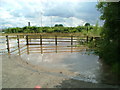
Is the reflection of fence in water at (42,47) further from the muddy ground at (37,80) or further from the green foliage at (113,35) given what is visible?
the green foliage at (113,35)

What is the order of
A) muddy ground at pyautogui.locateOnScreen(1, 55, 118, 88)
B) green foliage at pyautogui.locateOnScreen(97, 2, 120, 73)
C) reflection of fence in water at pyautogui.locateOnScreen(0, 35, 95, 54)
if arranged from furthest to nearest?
1. reflection of fence in water at pyautogui.locateOnScreen(0, 35, 95, 54)
2. muddy ground at pyautogui.locateOnScreen(1, 55, 118, 88)
3. green foliage at pyautogui.locateOnScreen(97, 2, 120, 73)

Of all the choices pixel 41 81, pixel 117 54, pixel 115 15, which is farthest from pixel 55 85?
pixel 115 15

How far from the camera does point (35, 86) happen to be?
2195mm

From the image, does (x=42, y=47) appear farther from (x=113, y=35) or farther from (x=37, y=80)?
(x=113, y=35)

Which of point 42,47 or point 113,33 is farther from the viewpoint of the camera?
point 42,47

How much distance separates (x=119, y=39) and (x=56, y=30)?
73.5 ft

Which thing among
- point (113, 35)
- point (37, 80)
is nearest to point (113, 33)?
point (113, 35)

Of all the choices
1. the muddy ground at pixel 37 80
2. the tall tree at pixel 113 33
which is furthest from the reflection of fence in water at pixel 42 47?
the tall tree at pixel 113 33

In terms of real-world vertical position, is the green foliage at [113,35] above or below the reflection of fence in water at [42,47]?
above

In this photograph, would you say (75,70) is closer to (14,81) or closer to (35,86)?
(35,86)

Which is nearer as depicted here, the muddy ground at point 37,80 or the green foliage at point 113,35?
the green foliage at point 113,35

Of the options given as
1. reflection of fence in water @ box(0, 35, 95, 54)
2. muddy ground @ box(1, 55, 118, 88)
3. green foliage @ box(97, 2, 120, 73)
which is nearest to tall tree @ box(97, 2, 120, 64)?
green foliage @ box(97, 2, 120, 73)

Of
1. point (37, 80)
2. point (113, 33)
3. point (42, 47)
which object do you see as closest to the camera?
point (113, 33)

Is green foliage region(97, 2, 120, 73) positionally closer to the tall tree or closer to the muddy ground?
the tall tree
